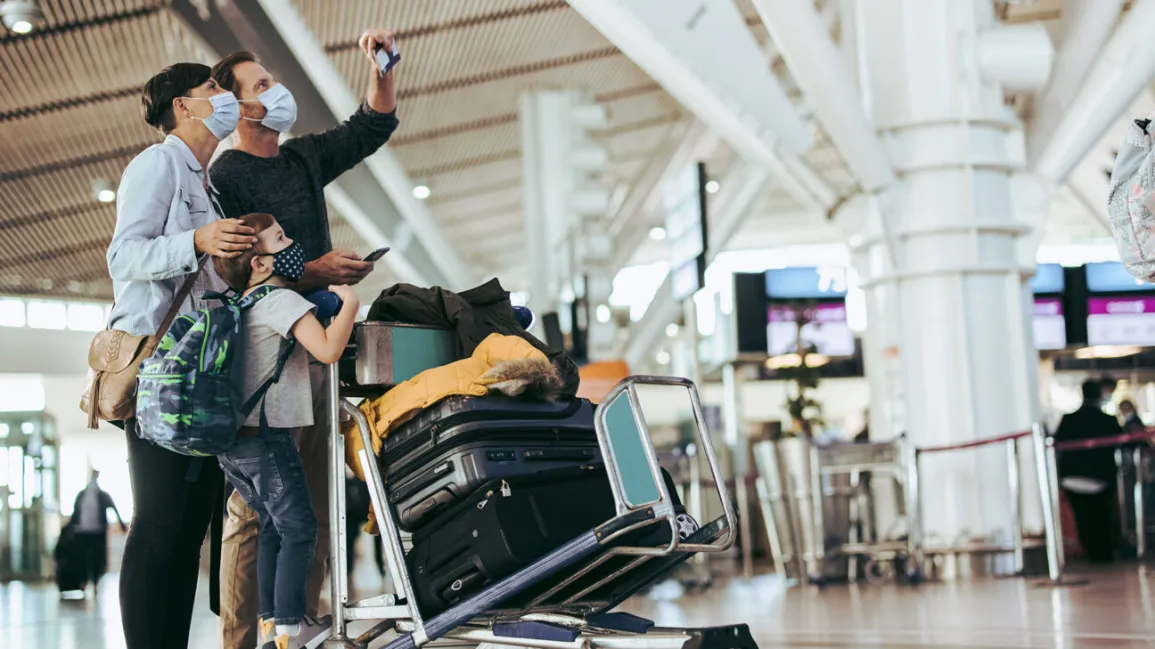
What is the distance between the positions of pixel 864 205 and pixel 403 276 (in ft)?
39.4

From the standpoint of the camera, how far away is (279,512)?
305 centimetres

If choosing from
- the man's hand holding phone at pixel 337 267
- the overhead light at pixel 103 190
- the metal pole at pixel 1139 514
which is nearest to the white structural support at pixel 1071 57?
the metal pole at pixel 1139 514

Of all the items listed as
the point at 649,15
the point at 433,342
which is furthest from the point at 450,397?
the point at 649,15

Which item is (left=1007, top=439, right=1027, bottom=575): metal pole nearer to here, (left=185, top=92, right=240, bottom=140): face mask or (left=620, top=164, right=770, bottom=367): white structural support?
(left=185, top=92, right=240, bottom=140): face mask

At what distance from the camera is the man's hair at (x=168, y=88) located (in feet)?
10.4

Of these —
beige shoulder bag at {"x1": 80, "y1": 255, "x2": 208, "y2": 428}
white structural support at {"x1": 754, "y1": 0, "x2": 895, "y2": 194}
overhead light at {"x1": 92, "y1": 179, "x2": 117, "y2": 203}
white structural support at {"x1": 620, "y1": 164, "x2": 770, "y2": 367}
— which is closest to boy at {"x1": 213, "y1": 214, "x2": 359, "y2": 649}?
beige shoulder bag at {"x1": 80, "y1": 255, "x2": 208, "y2": 428}

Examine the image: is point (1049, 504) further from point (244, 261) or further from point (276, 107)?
point (244, 261)

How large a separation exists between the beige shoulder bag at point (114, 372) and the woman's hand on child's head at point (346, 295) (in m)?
0.43

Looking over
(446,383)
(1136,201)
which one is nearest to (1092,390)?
(1136,201)

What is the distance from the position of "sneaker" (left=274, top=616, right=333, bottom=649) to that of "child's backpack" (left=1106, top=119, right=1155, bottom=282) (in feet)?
6.78

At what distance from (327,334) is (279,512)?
432 millimetres

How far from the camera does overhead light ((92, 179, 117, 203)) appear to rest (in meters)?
14.5

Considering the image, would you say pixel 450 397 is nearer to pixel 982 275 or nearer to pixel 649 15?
pixel 649 15

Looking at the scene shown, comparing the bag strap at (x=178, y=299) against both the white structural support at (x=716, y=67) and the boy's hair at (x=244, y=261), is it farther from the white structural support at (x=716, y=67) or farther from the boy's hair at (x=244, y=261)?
the white structural support at (x=716, y=67)
